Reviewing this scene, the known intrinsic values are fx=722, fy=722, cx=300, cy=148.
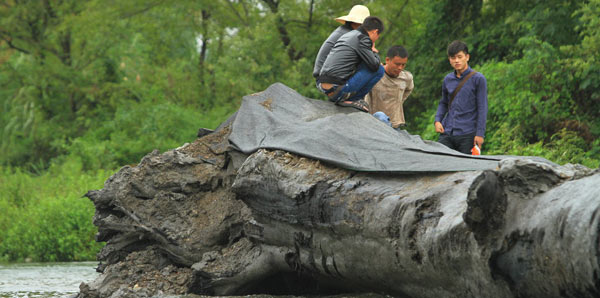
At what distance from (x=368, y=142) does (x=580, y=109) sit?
7.83 metres

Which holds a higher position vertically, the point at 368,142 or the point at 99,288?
the point at 368,142

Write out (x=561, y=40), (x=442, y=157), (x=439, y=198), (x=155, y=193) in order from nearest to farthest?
(x=439, y=198), (x=442, y=157), (x=155, y=193), (x=561, y=40)

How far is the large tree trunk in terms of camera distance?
2.91 metres

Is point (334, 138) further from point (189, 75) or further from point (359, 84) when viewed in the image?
point (189, 75)

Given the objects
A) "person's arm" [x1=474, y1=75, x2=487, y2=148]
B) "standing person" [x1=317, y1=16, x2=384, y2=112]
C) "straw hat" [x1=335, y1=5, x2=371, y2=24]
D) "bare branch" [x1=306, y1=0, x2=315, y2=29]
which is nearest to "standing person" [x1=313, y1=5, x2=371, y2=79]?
"straw hat" [x1=335, y1=5, x2=371, y2=24]

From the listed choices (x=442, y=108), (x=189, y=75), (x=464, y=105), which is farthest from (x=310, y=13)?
(x=464, y=105)

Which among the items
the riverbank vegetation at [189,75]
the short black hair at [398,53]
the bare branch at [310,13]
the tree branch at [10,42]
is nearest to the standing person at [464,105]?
the short black hair at [398,53]

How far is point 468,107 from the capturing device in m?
6.89

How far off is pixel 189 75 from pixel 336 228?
20993 millimetres

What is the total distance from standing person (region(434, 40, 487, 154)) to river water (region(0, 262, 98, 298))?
149 inches

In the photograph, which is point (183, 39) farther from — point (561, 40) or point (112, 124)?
point (561, 40)

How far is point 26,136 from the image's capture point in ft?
84.3

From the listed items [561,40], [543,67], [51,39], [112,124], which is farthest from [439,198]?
[51,39]

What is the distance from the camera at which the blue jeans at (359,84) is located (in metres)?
6.16
